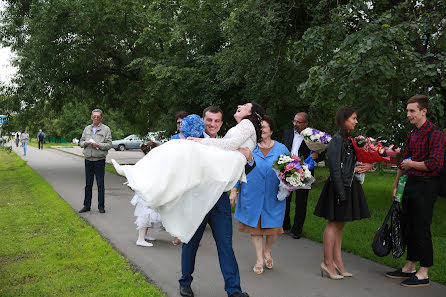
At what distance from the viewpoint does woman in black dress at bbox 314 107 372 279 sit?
518 cm

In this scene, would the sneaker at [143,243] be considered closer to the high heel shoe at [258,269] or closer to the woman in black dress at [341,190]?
the high heel shoe at [258,269]

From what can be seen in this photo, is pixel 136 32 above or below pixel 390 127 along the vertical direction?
above

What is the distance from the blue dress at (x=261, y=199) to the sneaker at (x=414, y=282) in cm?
158

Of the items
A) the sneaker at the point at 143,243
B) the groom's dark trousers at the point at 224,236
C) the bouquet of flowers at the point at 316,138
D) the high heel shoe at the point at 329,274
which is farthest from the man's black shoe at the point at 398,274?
the sneaker at the point at 143,243

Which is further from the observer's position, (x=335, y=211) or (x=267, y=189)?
(x=267, y=189)

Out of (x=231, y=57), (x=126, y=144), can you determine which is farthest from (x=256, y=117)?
(x=126, y=144)

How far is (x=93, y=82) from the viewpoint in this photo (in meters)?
21.5

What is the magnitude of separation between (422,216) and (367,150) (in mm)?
973

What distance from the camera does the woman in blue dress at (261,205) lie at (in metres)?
5.56

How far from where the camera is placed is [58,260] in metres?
5.90

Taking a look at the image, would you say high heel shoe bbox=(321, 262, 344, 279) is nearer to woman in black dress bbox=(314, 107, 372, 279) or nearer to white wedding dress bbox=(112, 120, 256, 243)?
woman in black dress bbox=(314, 107, 372, 279)

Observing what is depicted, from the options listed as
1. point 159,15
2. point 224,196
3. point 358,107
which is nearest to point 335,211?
point 224,196

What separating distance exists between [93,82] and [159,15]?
7.30m

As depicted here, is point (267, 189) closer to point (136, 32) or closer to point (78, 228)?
point (78, 228)
